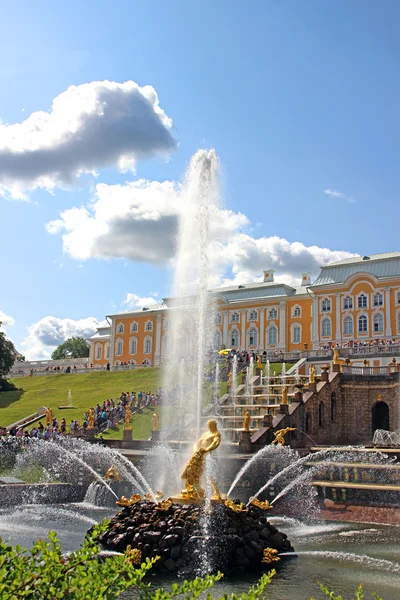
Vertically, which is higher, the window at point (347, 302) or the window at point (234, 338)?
the window at point (347, 302)

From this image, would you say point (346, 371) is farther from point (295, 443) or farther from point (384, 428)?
point (295, 443)

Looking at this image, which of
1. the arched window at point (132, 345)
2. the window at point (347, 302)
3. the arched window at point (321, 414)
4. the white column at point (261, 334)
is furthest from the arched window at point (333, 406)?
the arched window at point (132, 345)

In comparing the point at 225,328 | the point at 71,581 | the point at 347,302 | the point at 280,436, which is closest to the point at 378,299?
the point at 347,302

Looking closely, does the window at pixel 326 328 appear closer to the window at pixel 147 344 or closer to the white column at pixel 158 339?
the white column at pixel 158 339

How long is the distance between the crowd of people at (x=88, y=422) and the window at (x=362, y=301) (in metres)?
27.5

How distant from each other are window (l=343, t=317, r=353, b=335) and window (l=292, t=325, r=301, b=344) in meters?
5.98

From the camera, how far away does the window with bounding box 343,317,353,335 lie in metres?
60.5

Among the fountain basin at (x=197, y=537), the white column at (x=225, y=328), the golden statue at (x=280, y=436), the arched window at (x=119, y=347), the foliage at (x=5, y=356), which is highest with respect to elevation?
the white column at (x=225, y=328)

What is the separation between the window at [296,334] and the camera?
65562mm

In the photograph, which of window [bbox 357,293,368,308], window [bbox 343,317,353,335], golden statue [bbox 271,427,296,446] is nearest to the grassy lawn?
golden statue [bbox 271,427,296,446]

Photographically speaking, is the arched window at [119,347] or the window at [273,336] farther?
the arched window at [119,347]

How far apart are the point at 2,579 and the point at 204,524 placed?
793 centimetres

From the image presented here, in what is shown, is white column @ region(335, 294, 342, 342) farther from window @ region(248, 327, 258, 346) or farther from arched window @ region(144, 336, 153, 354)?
arched window @ region(144, 336, 153, 354)

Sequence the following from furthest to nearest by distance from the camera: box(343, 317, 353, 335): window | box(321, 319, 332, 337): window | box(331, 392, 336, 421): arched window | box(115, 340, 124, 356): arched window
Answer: box(115, 340, 124, 356): arched window
box(321, 319, 332, 337): window
box(343, 317, 353, 335): window
box(331, 392, 336, 421): arched window
